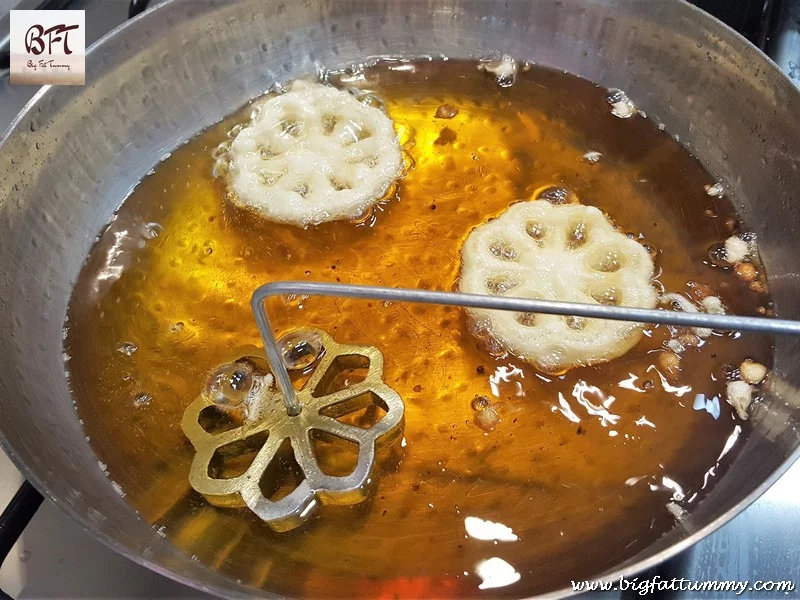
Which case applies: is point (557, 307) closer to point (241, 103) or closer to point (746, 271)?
point (746, 271)

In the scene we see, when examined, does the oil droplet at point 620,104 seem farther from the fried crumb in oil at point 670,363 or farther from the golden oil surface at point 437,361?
the fried crumb in oil at point 670,363

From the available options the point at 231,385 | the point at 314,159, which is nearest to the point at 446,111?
the point at 314,159

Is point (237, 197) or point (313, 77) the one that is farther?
point (313, 77)

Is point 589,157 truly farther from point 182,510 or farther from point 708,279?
point 182,510

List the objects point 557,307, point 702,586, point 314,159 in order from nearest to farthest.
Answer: point 557,307
point 702,586
point 314,159

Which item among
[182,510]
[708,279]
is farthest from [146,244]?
[708,279]

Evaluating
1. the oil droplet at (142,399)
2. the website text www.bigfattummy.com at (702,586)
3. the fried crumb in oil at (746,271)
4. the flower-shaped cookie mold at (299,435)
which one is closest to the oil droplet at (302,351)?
the flower-shaped cookie mold at (299,435)

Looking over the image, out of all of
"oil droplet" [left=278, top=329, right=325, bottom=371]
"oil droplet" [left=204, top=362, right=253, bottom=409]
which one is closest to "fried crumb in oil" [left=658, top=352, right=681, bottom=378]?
"oil droplet" [left=278, top=329, right=325, bottom=371]
